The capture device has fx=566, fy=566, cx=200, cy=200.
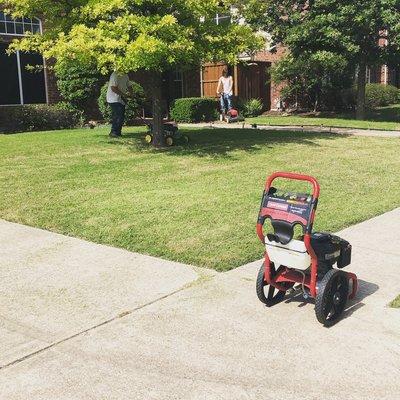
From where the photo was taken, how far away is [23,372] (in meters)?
3.28

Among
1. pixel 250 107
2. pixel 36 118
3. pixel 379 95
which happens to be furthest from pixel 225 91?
pixel 379 95

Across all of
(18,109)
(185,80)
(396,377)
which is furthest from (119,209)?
(185,80)

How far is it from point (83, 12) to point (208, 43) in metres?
2.39

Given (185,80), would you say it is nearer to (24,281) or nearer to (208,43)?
(208,43)

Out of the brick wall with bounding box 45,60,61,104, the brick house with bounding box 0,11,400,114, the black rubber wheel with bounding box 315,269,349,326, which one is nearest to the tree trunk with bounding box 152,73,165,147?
the brick house with bounding box 0,11,400,114

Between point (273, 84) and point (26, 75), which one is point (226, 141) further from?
point (273, 84)

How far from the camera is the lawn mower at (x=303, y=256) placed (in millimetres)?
3840

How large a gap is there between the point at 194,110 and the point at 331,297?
16.0 m

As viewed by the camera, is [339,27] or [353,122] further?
[353,122]

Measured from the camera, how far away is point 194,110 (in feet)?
63.8

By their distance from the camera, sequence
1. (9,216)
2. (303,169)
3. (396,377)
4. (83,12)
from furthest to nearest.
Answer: (83,12) < (303,169) < (9,216) < (396,377)

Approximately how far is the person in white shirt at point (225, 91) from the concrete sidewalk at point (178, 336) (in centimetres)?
1401

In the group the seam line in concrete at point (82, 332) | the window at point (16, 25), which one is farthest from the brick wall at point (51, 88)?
the seam line in concrete at point (82, 332)

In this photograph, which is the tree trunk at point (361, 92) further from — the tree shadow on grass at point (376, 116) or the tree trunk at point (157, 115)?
the tree trunk at point (157, 115)
